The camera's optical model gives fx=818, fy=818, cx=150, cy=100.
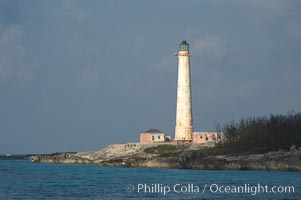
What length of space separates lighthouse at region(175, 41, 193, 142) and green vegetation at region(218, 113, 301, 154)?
5.21m

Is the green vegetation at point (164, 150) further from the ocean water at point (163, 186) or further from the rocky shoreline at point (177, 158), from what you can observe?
the ocean water at point (163, 186)

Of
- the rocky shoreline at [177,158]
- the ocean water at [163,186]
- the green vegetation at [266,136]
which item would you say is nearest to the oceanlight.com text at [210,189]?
the ocean water at [163,186]

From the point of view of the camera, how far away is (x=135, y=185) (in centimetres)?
5388

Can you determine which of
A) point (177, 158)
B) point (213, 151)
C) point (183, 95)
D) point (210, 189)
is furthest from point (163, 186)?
point (183, 95)

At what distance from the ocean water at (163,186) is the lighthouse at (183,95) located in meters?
26.5

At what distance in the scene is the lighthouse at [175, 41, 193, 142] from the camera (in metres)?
91.9

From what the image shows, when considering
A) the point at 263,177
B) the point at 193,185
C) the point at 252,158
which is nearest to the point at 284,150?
the point at 252,158

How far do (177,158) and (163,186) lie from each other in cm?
2462

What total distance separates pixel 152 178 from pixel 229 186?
10.4m

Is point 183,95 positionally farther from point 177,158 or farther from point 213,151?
point 177,158

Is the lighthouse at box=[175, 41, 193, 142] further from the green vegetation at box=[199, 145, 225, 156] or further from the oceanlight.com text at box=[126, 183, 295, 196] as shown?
the oceanlight.com text at box=[126, 183, 295, 196]

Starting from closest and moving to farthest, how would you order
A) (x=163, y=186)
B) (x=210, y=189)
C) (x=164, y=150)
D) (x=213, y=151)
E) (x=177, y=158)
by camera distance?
1. (x=210, y=189)
2. (x=163, y=186)
3. (x=177, y=158)
4. (x=213, y=151)
5. (x=164, y=150)

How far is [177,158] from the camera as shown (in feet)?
254

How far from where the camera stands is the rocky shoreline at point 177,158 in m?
68.1
